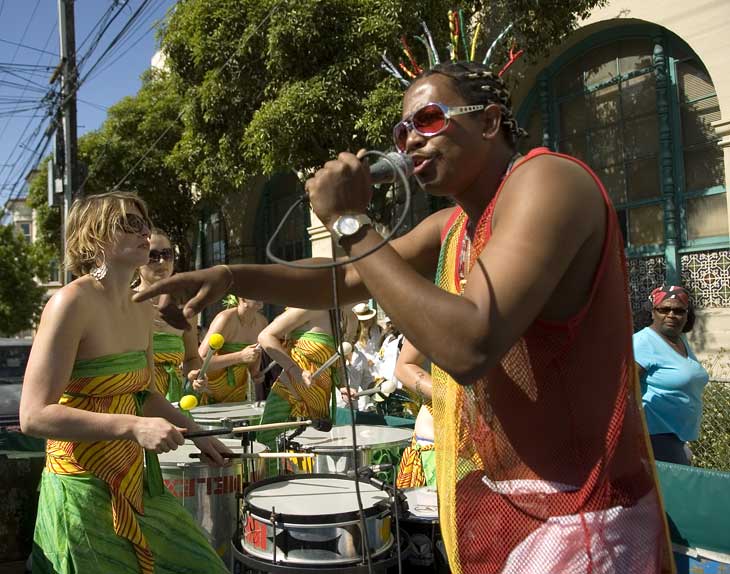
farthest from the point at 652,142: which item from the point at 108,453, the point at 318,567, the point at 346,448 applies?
the point at 108,453

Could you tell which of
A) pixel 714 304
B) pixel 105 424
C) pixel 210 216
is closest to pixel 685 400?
pixel 105 424

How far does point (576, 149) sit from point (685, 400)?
7398 mm

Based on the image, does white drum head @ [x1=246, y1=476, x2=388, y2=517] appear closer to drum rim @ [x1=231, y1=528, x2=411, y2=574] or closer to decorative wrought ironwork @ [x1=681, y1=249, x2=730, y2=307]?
drum rim @ [x1=231, y1=528, x2=411, y2=574]

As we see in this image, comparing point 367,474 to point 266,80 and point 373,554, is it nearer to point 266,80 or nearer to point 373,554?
point 373,554

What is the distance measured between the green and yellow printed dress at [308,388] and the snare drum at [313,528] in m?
2.52

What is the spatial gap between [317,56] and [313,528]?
357 inches

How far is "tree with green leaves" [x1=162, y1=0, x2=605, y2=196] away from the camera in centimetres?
1002

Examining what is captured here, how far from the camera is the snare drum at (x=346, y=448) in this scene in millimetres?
4293

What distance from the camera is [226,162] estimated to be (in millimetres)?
12852

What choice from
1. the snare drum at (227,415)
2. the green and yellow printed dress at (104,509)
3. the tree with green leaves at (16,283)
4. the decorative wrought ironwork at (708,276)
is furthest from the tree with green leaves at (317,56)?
the tree with green leaves at (16,283)

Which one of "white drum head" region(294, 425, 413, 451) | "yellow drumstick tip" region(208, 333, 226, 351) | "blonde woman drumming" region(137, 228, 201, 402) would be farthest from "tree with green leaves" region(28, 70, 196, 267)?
"white drum head" region(294, 425, 413, 451)

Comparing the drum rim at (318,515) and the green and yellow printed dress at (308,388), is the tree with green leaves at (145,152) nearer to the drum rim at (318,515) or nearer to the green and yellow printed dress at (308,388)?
the green and yellow printed dress at (308,388)

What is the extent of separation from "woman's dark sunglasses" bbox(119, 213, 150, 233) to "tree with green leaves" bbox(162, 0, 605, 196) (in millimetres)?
7057

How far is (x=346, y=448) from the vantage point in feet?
14.1
